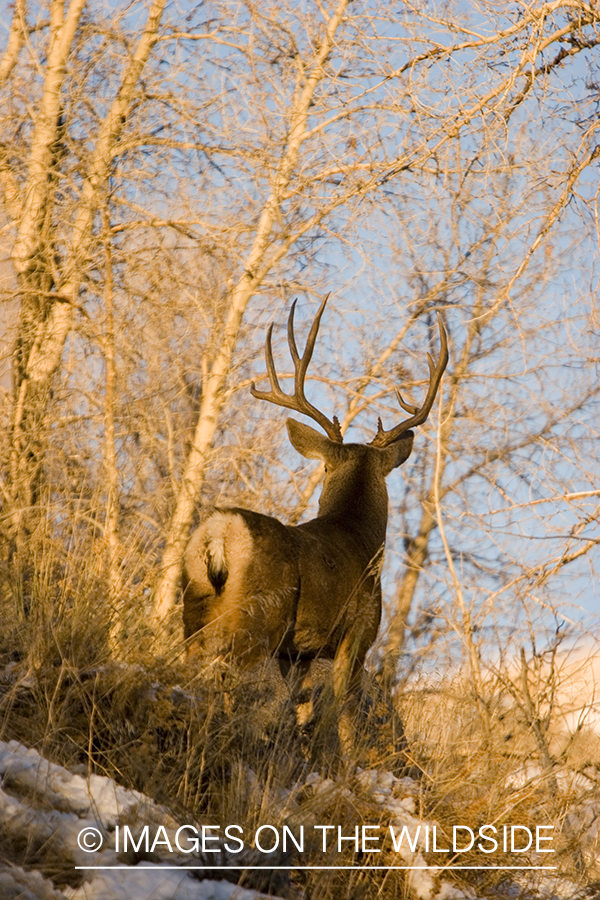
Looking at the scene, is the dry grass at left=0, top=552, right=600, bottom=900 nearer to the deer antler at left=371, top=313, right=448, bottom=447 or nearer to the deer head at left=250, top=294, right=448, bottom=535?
the deer head at left=250, top=294, right=448, bottom=535

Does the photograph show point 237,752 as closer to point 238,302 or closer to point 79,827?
point 79,827

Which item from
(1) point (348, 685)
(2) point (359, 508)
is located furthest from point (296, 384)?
(1) point (348, 685)

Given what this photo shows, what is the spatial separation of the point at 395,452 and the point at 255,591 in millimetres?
2697

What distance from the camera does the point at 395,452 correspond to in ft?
26.4

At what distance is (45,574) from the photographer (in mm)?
5492

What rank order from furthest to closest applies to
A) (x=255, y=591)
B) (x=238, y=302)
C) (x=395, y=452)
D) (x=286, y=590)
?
(x=238, y=302) → (x=395, y=452) → (x=286, y=590) → (x=255, y=591)

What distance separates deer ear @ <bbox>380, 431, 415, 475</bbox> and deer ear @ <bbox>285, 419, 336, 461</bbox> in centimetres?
44

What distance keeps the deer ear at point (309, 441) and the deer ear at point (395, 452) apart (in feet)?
1.46

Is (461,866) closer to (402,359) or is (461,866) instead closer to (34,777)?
(34,777)

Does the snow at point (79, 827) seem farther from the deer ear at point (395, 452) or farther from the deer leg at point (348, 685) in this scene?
the deer ear at point (395, 452)

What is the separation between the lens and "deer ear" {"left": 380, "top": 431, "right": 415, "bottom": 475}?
7.94m

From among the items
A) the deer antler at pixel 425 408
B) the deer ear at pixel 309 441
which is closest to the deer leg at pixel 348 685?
the deer ear at pixel 309 441

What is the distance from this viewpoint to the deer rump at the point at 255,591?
5586mm

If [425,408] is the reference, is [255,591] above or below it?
below
